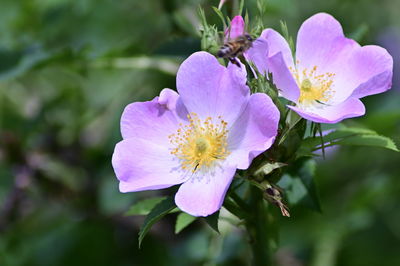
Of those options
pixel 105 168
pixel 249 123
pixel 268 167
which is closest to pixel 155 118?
pixel 249 123

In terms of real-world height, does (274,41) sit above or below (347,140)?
above

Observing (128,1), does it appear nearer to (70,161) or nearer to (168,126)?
(70,161)

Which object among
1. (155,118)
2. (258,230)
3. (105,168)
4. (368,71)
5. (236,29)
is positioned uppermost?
(236,29)

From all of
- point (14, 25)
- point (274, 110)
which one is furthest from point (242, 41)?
point (14, 25)

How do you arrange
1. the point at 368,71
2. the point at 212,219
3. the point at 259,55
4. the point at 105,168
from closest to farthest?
the point at 212,219, the point at 259,55, the point at 368,71, the point at 105,168

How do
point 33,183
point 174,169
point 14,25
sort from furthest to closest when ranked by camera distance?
point 14,25, point 33,183, point 174,169

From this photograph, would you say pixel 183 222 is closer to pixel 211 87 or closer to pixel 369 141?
pixel 211 87

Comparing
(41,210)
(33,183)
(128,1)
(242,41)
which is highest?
(242,41)
